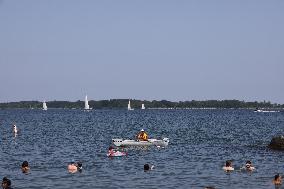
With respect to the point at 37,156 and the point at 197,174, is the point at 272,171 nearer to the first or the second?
the point at 197,174

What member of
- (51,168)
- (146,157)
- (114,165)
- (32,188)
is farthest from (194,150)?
(32,188)

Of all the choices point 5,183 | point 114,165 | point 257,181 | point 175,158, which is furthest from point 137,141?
point 5,183

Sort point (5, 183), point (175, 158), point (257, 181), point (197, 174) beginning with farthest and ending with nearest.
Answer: point (175, 158), point (197, 174), point (257, 181), point (5, 183)

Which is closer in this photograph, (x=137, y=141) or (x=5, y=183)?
(x=5, y=183)

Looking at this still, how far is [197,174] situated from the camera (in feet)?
133

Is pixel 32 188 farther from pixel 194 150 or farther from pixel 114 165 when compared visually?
pixel 194 150

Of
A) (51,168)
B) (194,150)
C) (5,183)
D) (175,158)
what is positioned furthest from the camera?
(194,150)

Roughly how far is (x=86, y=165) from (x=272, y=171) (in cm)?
1503

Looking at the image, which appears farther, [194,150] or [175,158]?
[194,150]

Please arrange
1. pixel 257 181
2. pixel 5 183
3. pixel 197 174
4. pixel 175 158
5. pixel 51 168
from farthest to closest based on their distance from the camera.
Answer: pixel 175 158
pixel 51 168
pixel 197 174
pixel 257 181
pixel 5 183

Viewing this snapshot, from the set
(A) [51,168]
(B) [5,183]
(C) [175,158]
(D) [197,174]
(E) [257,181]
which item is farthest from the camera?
(C) [175,158]

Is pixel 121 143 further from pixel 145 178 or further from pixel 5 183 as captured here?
pixel 5 183

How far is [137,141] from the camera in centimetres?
6222

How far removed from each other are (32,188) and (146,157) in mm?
20120
